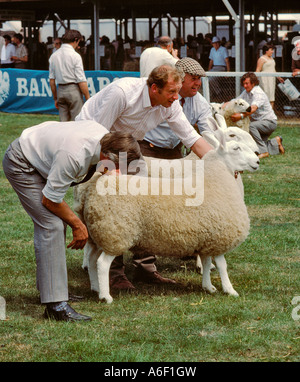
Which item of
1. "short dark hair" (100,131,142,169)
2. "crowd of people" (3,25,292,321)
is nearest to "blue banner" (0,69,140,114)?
"crowd of people" (3,25,292,321)

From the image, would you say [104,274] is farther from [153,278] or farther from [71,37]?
[71,37]

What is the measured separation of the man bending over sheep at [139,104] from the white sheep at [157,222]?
42 centimetres

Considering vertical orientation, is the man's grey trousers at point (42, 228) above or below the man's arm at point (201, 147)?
below

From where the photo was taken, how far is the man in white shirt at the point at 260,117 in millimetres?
11430

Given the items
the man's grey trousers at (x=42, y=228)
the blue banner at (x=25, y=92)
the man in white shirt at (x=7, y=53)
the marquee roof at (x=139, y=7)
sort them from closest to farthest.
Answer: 1. the man's grey trousers at (x=42, y=228)
2. the blue banner at (x=25, y=92)
3. the man in white shirt at (x=7, y=53)
4. the marquee roof at (x=139, y=7)

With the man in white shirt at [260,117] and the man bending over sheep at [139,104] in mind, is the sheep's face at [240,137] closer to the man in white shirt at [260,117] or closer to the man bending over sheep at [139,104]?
the man bending over sheep at [139,104]

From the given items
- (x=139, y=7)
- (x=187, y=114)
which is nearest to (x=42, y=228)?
(x=187, y=114)

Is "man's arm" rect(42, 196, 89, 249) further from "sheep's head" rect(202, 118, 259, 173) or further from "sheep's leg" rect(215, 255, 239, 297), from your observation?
"sheep's head" rect(202, 118, 259, 173)

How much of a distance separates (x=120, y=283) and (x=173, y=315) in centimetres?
83

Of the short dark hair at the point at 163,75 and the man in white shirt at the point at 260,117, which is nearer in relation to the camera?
the short dark hair at the point at 163,75

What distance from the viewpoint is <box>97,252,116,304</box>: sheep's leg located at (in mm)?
4809

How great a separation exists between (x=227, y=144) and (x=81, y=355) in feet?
7.13

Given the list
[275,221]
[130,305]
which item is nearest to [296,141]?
[275,221]

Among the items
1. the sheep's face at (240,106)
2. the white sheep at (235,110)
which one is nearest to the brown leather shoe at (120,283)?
the white sheep at (235,110)
